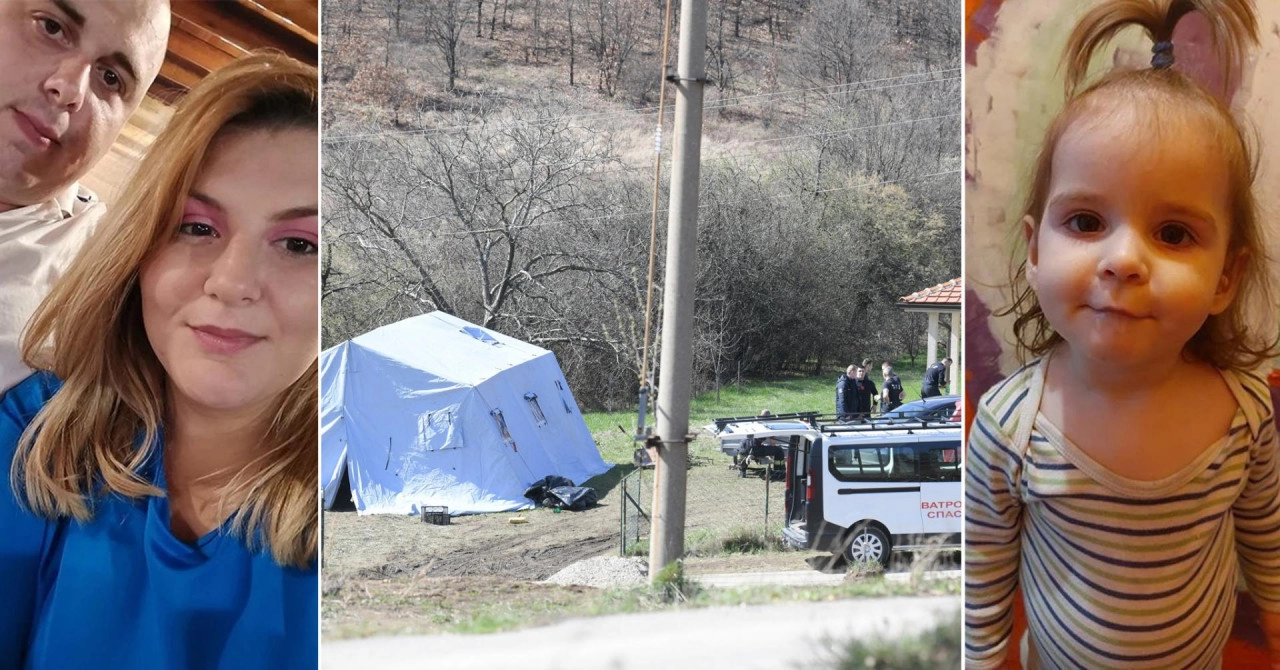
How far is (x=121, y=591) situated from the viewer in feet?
7.20

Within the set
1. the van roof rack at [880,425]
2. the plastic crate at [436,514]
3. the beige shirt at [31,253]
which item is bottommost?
the plastic crate at [436,514]

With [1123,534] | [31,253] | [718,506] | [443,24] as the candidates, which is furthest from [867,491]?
[31,253]

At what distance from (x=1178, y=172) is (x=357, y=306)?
1949mm

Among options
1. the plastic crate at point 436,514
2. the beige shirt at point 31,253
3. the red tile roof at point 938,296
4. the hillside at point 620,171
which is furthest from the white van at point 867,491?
the beige shirt at point 31,253

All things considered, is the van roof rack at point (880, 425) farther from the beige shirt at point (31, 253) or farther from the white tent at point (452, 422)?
the beige shirt at point (31, 253)

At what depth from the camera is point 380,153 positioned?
2.63 metres

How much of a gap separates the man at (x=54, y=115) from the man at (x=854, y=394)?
73.6 inches

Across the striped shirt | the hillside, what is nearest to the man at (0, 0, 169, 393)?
the hillside

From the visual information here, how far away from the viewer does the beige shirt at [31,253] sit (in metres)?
2.25

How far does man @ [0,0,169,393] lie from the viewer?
2221mm

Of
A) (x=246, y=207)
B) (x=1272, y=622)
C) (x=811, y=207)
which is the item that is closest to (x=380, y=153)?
(x=246, y=207)

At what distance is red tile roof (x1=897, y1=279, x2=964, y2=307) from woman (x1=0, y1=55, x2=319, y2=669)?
Result: 1500mm

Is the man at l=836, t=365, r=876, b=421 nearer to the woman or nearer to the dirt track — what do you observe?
the dirt track

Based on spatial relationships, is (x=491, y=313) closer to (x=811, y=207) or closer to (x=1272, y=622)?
(x=811, y=207)
